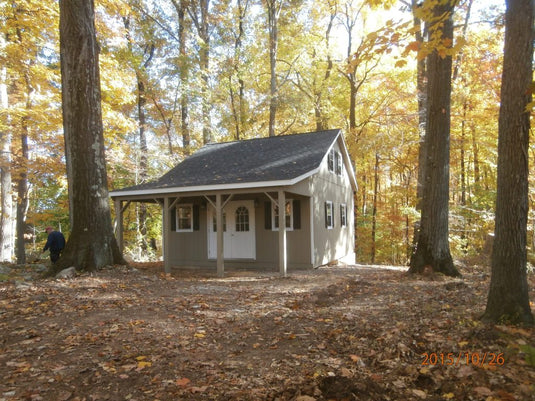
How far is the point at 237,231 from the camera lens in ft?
47.2

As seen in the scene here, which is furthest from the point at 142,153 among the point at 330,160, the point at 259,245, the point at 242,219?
the point at 330,160

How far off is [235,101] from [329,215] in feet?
47.7

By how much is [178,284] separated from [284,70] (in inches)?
840

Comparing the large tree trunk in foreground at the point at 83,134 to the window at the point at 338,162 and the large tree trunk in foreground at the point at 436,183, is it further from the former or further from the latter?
the window at the point at 338,162

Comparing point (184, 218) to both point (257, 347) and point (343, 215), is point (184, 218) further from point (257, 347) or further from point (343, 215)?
point (257, 347)

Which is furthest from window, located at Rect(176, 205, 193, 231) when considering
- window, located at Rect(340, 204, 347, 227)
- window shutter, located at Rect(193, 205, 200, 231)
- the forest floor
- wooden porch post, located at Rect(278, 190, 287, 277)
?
the forest floor

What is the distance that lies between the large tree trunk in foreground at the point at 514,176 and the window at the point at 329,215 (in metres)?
10.2

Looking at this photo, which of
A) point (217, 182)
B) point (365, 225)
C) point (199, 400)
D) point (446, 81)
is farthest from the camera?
point (365, 225)

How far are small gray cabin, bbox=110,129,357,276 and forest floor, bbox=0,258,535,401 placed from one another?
15.6 feet

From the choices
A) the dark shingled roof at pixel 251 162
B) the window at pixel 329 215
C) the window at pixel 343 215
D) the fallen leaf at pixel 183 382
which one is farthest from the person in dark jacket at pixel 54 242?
the window at pixel 343 215

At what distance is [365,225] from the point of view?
2516cm

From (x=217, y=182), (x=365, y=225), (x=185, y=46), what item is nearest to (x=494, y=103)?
(x=365, y=225)

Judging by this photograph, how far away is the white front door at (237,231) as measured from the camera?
1416 centimetres

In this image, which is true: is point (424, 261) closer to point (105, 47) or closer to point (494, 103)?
point (494, 103)
